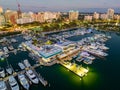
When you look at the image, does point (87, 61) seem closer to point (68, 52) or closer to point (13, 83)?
point (68, 52)

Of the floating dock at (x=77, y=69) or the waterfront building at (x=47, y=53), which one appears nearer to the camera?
the floating dock at (x=77, y=69)

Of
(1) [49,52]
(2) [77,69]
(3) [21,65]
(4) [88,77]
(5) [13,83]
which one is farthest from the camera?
(1) [49,52]

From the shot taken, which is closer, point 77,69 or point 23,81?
point 23,81

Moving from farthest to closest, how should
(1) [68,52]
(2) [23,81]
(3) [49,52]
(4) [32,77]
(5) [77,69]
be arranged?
(1) [68,52] < (3) [49,52] < (5) [77,69] < (4) [32,77] < (2) [23,81]

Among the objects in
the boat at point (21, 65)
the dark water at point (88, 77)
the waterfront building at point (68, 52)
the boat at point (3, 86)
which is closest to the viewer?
the boat at point (3, 86)

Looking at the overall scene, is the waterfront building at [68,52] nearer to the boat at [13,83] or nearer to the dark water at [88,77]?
the dark water at [88,77]

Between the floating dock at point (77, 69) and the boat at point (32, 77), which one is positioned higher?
the floating dock at point (77, 69)

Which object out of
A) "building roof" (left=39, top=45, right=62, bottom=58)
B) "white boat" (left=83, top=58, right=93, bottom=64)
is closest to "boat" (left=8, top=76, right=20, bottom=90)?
"building roof" (left=39, top=45, right=62, bottom=58)

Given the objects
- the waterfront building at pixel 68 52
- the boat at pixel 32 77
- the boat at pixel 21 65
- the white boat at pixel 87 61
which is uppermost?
the waterfront building at pixel 68 52

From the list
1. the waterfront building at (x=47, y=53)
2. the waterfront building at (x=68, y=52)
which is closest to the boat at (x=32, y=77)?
the waterfront building at (x=47, y=53)

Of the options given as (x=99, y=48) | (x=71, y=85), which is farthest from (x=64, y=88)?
(x=99, y=48)

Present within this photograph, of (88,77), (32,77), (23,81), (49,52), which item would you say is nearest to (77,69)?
(88,77)
